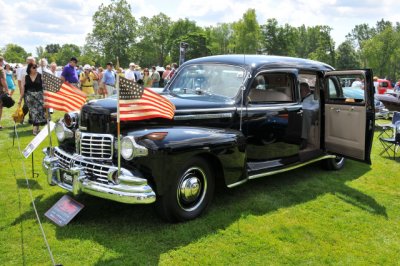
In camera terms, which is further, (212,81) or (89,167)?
(212,81)

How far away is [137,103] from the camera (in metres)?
3.86

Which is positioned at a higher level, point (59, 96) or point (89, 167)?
point (59, 96)

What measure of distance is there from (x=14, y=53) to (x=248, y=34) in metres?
76.8

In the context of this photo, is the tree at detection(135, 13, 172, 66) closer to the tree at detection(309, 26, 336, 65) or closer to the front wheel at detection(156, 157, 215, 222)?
the tree at detection(309, 26, 336, 65)

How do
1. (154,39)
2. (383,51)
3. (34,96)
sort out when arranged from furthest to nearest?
(154,39)
(383,51)
(34,96)

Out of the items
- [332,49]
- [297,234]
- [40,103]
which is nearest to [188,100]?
[297,234]

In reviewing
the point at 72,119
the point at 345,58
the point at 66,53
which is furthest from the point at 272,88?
the point at 66,53

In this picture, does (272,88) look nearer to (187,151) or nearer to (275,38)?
(187,151)

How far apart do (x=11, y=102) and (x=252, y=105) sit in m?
6.67

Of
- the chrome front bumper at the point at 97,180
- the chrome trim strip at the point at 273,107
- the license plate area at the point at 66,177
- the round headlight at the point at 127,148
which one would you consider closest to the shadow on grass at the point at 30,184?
the chrome front bumper at the point at 97,180

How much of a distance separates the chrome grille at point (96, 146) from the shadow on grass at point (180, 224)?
792 mm

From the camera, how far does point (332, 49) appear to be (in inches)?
2790

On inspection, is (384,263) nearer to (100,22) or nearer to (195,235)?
(195,235)

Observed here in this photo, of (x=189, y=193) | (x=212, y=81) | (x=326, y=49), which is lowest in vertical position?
(x=189, y=193)
